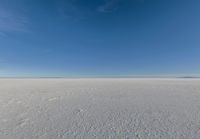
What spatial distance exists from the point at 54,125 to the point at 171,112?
3.98 metres

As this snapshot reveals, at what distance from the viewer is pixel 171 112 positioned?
4.20 m

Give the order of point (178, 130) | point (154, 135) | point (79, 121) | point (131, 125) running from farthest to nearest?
1. point (79, 121)
2. point (131, 125)
3. point (178, 130)
4. point (154, 135)

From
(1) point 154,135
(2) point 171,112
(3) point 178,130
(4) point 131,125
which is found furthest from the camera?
(2) point 171,112

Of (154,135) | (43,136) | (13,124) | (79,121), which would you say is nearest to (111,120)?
(79,121)

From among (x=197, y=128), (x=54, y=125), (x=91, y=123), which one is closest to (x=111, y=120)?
(x=91, y=123)

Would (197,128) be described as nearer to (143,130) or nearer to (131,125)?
(143,130)

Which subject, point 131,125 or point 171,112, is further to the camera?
point 171,112

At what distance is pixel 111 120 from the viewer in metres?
3.63

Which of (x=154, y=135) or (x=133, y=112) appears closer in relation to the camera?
(x=154, y=135)

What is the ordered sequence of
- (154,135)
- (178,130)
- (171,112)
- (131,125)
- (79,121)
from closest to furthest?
1. (154,135)
2. (178,130)
3. (131,125)
4. (79,121)
5. (171,112)

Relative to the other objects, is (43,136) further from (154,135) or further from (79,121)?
(154,135)

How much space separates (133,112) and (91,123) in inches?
67.3

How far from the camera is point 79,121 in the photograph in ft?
11.8

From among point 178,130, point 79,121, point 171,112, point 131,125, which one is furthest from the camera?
point 171,112
